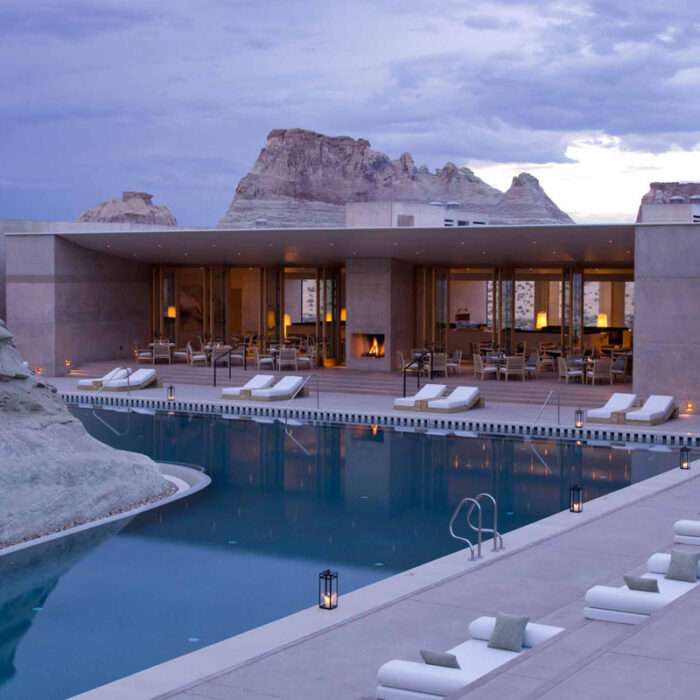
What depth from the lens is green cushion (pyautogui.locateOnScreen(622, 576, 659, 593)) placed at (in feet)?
24.1

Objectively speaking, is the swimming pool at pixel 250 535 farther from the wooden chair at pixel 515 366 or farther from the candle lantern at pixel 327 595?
the wooden chair at pixel 515 366

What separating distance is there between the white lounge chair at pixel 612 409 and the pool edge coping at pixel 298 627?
23.9 ft

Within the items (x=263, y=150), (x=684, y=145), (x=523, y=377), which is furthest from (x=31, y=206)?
(x=523, y=377)

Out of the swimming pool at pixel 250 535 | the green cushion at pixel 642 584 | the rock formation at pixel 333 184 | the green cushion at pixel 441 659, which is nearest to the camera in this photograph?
the green cushion at pixel 441 659

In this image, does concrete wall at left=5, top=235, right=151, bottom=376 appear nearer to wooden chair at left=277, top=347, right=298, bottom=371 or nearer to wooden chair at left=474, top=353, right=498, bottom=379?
wooden chair at left=277, top=347, right=298, bottom=371

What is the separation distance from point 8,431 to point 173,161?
7583cm

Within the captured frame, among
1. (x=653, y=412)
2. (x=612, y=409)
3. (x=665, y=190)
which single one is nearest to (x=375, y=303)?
(x=612, y=409)

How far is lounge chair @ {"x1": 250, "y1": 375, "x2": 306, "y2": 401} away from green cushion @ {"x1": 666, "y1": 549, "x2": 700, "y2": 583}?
13.8 m

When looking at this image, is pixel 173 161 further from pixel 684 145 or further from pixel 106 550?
pixel 106 550

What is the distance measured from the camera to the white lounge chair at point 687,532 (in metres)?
9.53

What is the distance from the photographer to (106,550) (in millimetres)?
10438

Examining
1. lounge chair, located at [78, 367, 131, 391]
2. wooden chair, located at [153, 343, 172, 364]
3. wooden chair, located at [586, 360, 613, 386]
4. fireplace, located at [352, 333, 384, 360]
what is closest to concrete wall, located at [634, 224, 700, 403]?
wooden chair, located at [586, 360, 613, 386]

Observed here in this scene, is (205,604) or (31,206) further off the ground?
(31,206)

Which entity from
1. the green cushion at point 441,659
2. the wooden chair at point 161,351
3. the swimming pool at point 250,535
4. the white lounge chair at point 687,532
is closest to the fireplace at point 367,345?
the wooden chair at point 161,351
